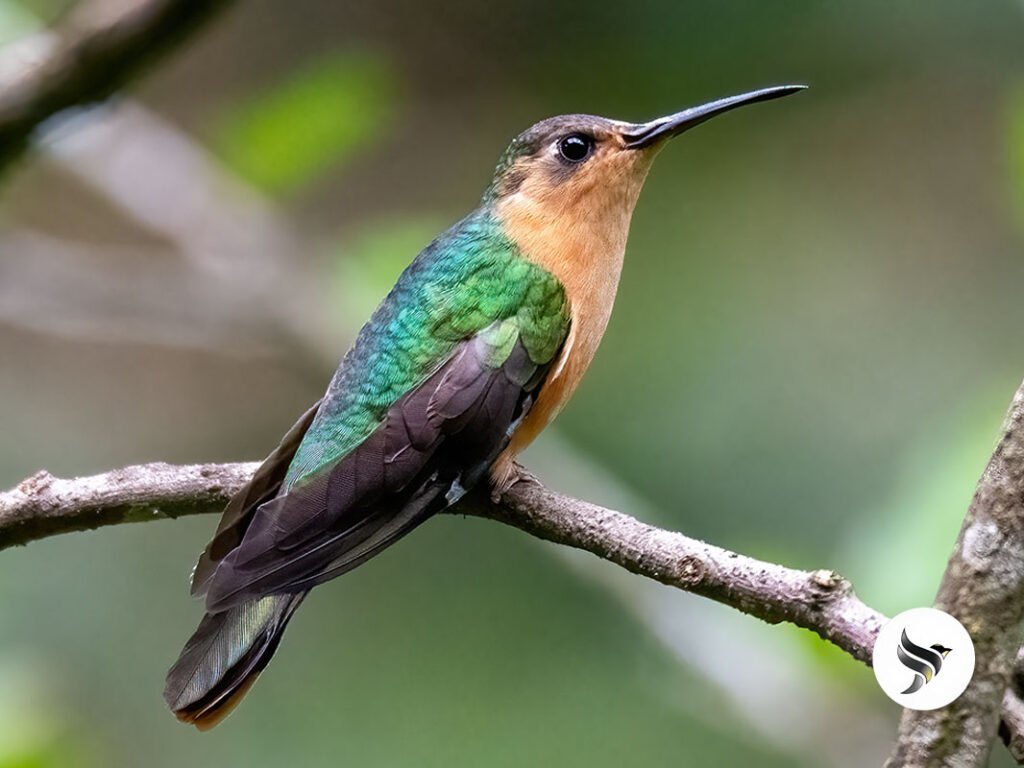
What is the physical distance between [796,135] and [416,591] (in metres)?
3.60

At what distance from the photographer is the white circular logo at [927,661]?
5.46ft

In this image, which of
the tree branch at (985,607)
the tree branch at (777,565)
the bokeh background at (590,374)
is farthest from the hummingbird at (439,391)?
the tree branch at (985,607)

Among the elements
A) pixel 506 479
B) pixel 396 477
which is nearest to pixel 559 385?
pixel 506 479

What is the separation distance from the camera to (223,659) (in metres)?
2.65

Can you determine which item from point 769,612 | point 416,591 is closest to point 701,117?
point 769,612

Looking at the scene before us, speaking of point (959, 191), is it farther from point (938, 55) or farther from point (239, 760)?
point (239, 760)

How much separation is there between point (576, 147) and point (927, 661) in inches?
79.2

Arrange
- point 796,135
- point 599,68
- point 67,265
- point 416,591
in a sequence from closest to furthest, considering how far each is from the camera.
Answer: point 67,265, point 416,591, point 599,68, point 796,135

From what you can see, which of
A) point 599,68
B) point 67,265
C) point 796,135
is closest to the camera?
point 67,265

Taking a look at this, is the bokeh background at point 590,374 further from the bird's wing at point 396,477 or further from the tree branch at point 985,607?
the tree branch at point 985,607

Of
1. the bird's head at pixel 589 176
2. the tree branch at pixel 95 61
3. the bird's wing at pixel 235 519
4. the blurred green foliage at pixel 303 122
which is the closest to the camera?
the tree branch at pixel 95 61

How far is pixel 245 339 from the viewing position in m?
4.95

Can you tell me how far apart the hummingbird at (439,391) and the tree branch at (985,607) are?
123 centimetres

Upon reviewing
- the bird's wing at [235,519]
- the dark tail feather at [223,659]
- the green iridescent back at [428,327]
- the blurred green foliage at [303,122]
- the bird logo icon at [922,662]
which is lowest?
the dark tail feather at [223,659]
